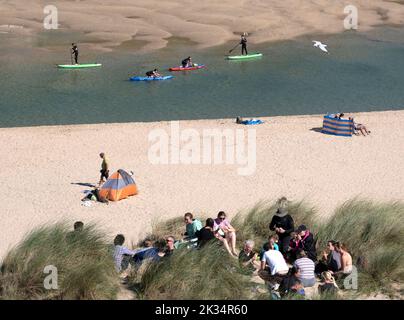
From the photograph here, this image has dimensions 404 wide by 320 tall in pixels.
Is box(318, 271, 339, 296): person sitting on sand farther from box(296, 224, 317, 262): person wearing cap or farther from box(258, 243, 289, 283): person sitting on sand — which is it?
box(296, 224, 317, 262): person wearing cap

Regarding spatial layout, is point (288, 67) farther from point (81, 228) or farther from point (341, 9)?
point (81, 228)

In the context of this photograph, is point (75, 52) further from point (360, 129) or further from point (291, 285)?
point (291, 285)

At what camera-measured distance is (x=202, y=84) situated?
33.8m

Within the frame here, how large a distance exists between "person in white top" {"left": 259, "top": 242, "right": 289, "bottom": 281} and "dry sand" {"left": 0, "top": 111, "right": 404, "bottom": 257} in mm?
3614

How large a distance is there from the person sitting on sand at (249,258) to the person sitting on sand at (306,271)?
38.3 inches

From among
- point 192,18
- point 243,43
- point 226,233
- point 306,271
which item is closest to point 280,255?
point 306,271

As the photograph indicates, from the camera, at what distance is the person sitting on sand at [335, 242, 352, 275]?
→ 41.6 ft

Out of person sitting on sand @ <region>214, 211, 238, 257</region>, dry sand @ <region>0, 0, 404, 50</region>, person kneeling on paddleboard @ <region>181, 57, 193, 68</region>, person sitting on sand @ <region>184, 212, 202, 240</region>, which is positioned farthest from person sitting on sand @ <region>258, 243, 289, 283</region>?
dry sand @ <region>0, 0, 404, 50</region>

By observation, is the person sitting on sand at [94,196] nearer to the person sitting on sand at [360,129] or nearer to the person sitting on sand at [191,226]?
the person sitting on sand at [191,226]

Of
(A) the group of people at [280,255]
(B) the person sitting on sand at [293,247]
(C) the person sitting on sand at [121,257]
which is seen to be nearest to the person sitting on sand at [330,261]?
(A) the group of people at [280,255]

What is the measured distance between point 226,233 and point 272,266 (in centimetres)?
184

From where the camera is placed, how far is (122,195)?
1820 centimetres

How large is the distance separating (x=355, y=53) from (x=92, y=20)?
16.5m
